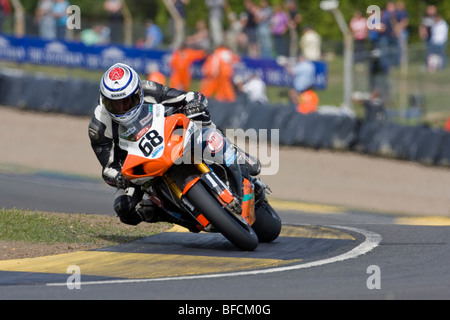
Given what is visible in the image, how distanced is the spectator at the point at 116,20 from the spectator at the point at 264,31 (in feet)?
11.7

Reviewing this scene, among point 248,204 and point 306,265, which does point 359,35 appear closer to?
point 248,204

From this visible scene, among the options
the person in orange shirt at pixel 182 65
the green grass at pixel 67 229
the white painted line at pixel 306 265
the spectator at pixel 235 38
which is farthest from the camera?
the spectator at pixel 235 38

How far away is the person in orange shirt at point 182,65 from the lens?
20531 millimetres

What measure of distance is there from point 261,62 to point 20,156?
21.6 feet

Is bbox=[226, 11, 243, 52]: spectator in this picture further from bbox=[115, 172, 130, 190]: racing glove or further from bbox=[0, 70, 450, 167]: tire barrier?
bbox=[115, 172, 130, 190]: racing glove

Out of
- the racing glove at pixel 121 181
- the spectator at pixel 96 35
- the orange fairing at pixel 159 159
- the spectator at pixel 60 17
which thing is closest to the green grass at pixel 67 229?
the racing glove at pixel 121 181

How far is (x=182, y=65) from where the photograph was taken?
2050 cm

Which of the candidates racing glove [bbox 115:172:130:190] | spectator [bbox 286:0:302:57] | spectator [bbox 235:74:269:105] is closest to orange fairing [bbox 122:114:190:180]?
racing glove [bbox 115:172:130:190]

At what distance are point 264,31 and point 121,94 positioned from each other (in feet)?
46.1

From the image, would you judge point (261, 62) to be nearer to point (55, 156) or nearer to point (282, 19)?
point (282, 19)

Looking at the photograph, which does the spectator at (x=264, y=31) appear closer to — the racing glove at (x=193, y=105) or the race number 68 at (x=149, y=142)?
the racing glove at (x=193, y=105)

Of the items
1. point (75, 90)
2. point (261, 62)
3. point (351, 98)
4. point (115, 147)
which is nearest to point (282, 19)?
point (261, 62)

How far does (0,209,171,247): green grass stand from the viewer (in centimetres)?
805

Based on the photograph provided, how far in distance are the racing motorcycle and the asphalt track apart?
286 millimetres
